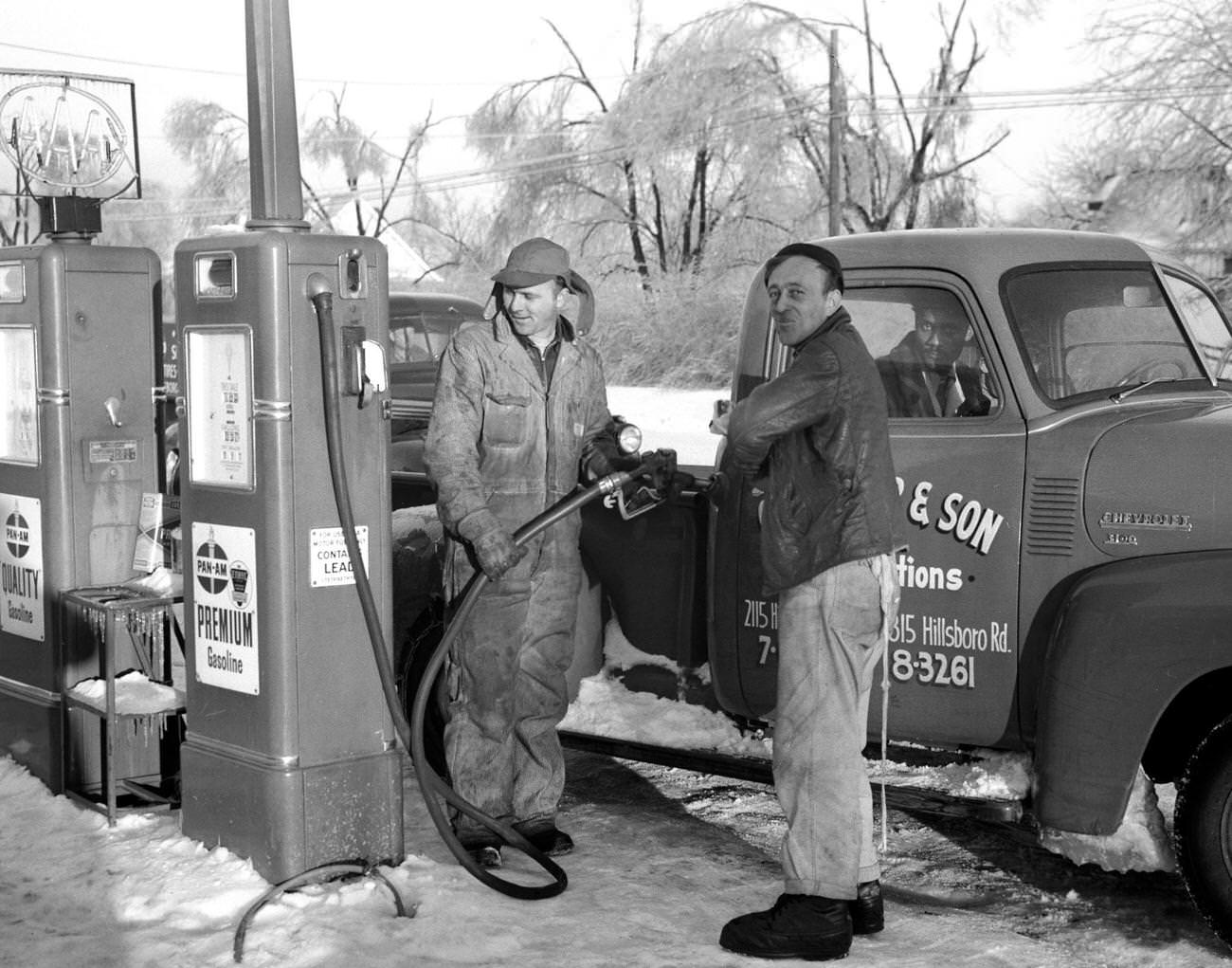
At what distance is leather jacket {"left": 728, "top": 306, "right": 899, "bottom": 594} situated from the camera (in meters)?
4.06

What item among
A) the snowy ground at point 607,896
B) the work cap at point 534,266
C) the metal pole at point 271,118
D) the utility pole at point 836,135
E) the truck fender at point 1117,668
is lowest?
the snowy ground at point 607,896

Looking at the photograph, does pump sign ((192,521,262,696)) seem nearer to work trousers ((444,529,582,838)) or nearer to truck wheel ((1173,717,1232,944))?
work trousers ((444,529,582,838))

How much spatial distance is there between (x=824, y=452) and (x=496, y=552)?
1025 millimetres

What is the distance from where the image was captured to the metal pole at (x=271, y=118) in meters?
4.52

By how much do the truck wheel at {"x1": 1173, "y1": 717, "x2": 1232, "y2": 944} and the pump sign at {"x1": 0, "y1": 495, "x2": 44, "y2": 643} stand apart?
4021 mm

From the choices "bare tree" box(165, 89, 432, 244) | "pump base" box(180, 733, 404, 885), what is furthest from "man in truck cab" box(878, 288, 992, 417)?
"bare tree" box(165, 89, 432, 244)

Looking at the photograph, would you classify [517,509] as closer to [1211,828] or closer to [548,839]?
[548,839]

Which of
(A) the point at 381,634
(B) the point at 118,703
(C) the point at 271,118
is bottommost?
(B) the point at 118,703

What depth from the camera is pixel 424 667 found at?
18.4 feet

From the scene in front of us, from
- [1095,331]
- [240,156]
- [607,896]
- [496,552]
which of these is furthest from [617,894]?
[240,156]

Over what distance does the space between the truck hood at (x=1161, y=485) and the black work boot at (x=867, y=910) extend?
119 cm

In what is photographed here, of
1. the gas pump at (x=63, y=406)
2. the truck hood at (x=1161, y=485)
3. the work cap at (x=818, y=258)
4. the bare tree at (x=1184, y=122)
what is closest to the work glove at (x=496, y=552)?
the work cap at (x=818, y=258)

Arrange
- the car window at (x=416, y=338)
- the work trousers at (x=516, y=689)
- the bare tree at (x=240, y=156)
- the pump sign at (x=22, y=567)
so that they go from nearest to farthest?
1. the work trousers at (x=516, y=689)
2. the pump sign at (x=22, y=567)
3. the car window at (x=416, y=338)
4. the bare tree at (x=240, y=156)

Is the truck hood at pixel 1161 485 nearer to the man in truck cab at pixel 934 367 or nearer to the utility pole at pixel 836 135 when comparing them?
the man in truck cab at pixel 934 367
